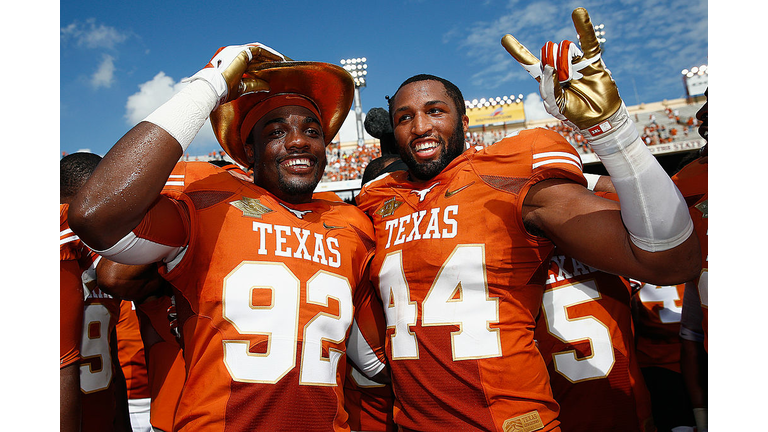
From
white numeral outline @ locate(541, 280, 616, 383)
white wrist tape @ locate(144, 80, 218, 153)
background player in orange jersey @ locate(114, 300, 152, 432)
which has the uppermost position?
white wrist tape @ locate(144, 80, 218, 153)

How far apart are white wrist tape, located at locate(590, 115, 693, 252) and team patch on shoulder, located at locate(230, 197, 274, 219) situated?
155 cm

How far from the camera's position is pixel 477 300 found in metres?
2.15

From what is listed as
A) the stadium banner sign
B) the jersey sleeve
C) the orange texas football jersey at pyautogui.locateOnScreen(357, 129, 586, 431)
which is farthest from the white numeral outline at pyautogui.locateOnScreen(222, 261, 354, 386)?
the stadium banner sign

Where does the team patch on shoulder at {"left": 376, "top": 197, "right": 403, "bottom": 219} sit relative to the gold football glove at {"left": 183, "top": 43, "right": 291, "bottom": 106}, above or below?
below

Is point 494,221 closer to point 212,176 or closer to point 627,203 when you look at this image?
point 627,203

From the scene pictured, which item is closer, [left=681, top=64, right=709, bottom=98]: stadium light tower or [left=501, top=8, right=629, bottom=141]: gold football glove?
[left=501, top=8, right=629, bottom=141]: gold football glove

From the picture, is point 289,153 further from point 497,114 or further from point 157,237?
point 497,114

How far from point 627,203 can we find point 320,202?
1650 mm

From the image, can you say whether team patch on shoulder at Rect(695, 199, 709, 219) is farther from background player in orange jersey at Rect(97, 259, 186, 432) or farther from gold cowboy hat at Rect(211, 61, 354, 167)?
background player in orange jersey at Rect(97, 259, 186, 432)

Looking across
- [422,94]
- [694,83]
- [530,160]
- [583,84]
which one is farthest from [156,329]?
[694,83]

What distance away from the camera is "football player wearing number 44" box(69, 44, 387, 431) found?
180 centimetres

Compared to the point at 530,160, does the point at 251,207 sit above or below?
below

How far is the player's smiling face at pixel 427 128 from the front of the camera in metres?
2.64

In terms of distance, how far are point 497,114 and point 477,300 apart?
3688 centimetres
